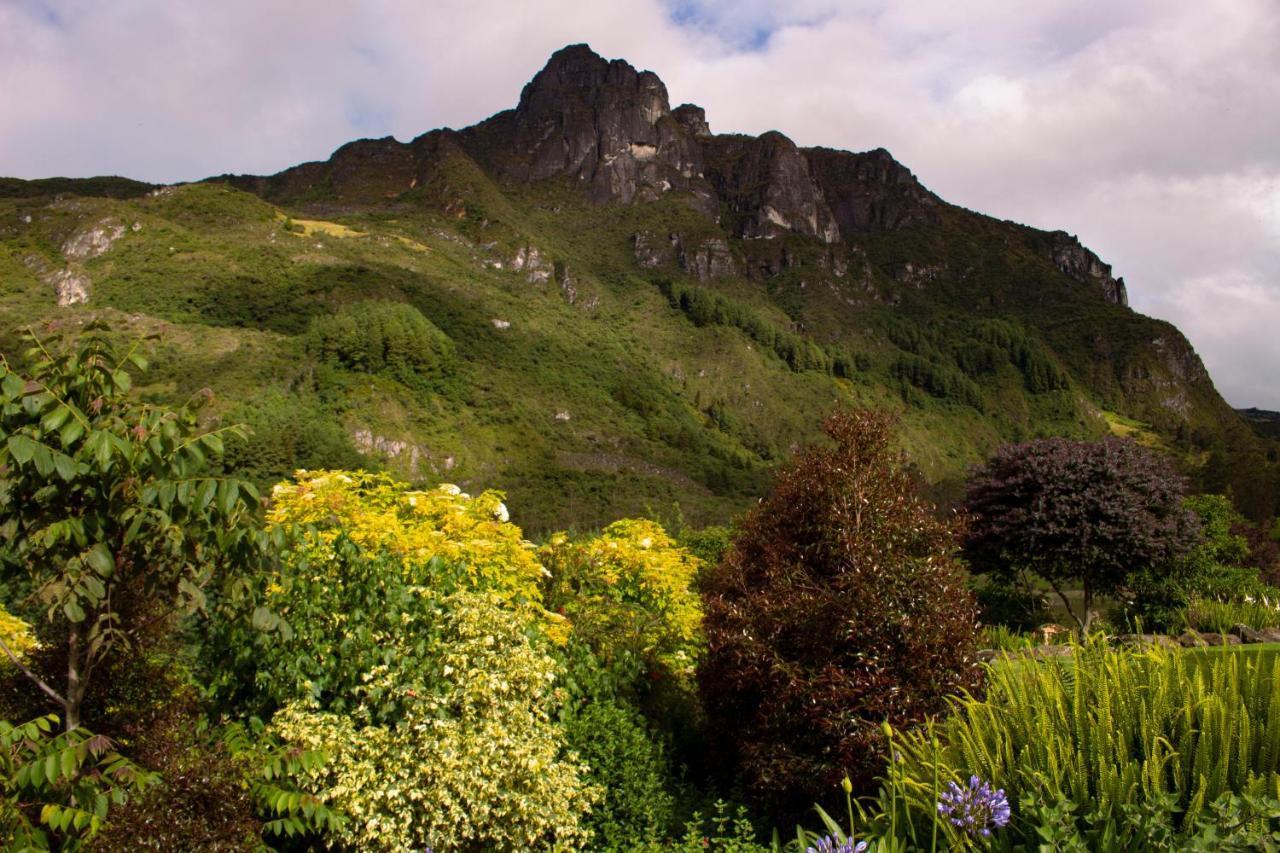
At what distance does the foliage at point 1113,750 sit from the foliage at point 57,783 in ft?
12.1

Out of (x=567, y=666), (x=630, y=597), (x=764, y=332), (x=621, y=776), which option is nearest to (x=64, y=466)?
(x=621, y=776)

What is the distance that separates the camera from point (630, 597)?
9445 mm

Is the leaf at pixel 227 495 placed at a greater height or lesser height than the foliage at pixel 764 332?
lesser

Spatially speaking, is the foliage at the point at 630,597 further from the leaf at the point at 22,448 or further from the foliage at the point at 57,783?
the leaf at the point at 22,448

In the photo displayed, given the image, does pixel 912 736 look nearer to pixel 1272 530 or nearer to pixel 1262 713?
pixel 1262 713

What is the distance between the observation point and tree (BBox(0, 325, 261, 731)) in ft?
11.5

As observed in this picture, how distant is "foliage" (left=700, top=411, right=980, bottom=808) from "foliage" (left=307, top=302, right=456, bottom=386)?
97.3 metres

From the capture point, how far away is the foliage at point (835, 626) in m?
5.13

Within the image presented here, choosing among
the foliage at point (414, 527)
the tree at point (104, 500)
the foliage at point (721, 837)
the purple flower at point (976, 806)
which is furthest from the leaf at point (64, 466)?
the purple flower at point (976, 806)

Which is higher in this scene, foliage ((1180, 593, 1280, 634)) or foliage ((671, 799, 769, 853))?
foliage ((1180, 593, 1280, 634))

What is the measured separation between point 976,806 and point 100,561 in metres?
3.86

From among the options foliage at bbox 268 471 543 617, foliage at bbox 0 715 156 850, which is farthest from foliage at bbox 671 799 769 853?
foliage at bbox 0 715 156 850

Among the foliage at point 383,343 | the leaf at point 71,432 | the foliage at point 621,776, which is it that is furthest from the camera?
the foliage at point 383,343

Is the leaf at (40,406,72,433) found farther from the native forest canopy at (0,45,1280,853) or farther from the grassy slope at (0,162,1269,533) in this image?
the grassy slope at (0,162,1269,533)
